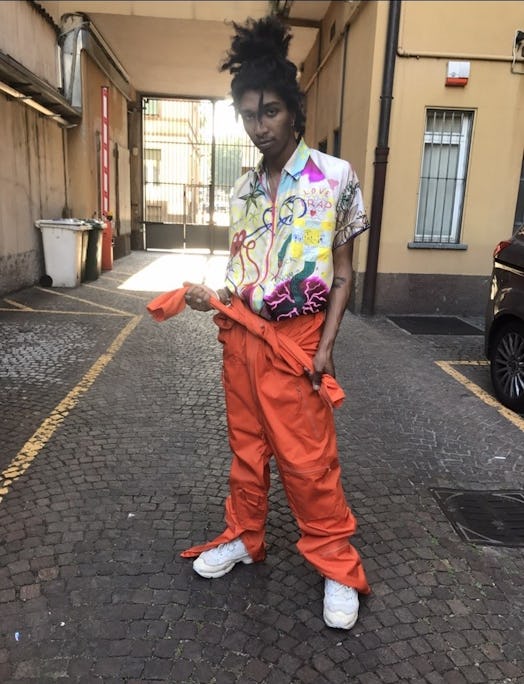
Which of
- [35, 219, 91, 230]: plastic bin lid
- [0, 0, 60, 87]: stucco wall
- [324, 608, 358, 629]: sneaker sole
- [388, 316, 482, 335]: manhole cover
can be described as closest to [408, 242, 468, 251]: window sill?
[388, 316, 482, 335]: manhole cover

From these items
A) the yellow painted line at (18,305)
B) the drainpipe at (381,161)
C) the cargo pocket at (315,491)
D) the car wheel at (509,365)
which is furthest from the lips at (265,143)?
the yellow painted line at (18,305)

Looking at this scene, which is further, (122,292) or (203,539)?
(122,292)

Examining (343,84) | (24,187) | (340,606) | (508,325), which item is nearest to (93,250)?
(24,187)

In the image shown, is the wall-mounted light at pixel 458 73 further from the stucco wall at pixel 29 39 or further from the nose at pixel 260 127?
the nose at pixel 260 127

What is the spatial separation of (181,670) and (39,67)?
1044 cm

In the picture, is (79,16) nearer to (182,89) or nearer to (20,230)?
(20,230)

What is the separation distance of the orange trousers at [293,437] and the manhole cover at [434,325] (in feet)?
18.2

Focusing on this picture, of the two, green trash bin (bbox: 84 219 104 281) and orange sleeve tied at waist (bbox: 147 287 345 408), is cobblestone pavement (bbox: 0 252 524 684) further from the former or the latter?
green trash bin (bbox: 84 219 104 281)

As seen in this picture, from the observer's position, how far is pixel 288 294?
7.02ft

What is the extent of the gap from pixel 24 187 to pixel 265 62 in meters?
8.34

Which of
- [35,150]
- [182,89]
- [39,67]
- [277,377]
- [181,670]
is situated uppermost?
[182,89]

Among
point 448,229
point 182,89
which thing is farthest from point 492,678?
point 182,89

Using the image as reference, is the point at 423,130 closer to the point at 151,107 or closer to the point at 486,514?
the point at 486,514

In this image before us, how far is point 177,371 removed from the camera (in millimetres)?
5508
